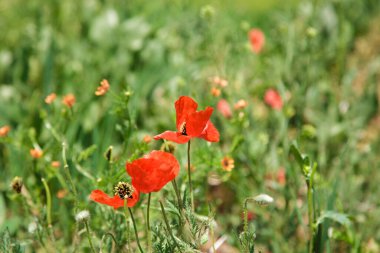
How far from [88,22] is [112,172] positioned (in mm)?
1737

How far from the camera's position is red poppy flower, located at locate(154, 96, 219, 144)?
1.07 metres

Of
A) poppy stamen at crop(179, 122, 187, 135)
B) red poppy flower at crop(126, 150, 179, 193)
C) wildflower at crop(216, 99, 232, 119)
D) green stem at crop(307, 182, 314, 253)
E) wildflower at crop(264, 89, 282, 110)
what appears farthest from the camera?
wildflower at crop(264, 89, 282, 110)

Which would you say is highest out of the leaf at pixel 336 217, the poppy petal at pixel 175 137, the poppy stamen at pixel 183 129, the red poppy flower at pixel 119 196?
the poppy stamen at pixel 183 129

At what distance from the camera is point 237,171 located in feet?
5.90

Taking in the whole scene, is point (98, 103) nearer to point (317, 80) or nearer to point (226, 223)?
point (226, 223)

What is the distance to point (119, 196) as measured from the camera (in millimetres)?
1048

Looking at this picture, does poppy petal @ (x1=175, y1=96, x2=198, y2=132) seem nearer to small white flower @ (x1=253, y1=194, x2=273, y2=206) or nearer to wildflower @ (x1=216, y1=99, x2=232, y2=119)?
small white flower @ (x1=253, y1=194, x2=273, y2=206)

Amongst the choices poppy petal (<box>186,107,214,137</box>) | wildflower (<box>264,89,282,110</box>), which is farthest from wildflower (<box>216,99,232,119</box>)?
poppy petal (<box>186,107,214,137</box>)

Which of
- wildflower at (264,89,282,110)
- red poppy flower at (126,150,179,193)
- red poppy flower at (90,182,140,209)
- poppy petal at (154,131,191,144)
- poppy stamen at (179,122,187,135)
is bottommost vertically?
red poppy flower at (90,182,140,209)

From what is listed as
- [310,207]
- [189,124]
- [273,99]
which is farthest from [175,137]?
[273,99]

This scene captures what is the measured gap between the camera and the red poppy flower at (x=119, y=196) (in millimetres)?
1033

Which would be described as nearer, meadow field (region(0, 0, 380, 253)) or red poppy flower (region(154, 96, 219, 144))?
red poppy flower (region(154, 96, 219, 144))

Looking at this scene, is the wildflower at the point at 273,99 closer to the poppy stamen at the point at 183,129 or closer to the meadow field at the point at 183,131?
the meadow field at the point at 183,131

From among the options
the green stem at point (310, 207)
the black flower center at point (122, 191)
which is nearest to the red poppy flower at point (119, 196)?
the black flower center at point (122, 191)
